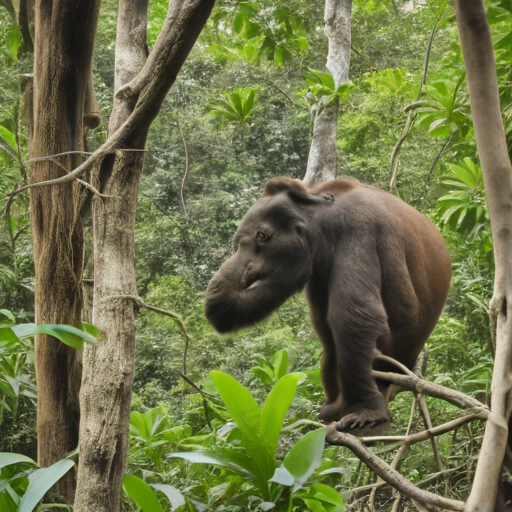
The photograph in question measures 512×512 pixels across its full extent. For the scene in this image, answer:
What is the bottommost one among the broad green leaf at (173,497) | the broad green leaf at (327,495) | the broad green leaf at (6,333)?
the broad green leaf at (173,497)

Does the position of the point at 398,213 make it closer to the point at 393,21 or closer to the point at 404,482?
the point at 404,482

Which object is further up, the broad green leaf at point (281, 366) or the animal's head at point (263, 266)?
the animal's head at point (263, 266)

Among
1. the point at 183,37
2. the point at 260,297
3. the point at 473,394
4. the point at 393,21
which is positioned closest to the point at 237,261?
the point at 260,297

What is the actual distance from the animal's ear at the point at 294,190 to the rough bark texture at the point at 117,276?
572 millimetres

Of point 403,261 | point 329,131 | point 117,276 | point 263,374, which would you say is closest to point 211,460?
point 117,276

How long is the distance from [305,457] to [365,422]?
29 cm

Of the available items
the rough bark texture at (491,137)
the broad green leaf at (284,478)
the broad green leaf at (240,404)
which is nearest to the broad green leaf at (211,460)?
the broad green leaf at (240,404)

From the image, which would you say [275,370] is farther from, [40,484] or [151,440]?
[40,484]

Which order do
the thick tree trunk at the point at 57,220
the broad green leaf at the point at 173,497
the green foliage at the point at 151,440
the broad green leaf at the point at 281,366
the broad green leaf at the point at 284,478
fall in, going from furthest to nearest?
the broad green leaf at the point at 281,366, the green foliage at the point at 151,440, the thick tree trunk at the point at 57,220, the broad green leaf at the point at 173,497, the broad green leaf at the point at 284,478

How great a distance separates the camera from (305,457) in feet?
5.89

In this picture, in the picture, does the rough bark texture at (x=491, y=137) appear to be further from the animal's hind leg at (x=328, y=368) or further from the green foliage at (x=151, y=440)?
the green foliage at (x=151, y=440)

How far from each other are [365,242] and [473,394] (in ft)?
3.88

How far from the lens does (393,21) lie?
11.7 m

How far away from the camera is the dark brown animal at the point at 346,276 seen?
6.82ft
